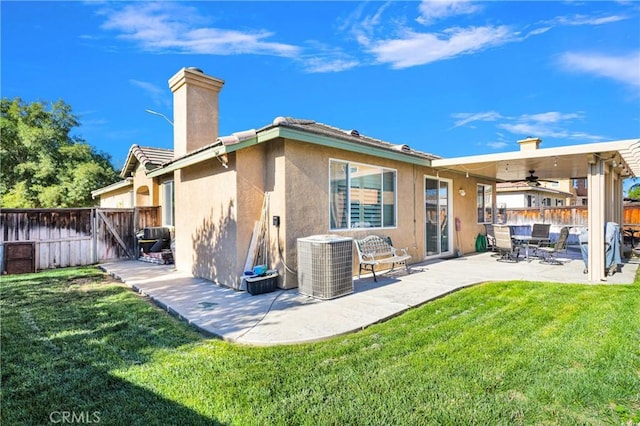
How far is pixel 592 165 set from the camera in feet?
24.2

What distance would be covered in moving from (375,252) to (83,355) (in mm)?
6023

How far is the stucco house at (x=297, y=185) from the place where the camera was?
22.2ft

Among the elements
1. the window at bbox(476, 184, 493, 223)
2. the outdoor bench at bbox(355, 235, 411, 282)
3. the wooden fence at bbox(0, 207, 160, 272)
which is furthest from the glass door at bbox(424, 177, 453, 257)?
the wooden fence at bbox(0, 207, 160, 272)

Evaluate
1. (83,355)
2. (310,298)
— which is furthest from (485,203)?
(83,355)

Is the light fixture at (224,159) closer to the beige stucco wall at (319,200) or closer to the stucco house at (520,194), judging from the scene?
the beige stucco wall at (319,200)

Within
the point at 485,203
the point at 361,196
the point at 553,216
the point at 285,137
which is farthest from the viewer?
the point at 553,216

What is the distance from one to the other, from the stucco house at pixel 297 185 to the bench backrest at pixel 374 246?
279 millimetres

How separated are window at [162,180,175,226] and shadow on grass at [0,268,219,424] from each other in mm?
5533

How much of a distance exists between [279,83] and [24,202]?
1916cm

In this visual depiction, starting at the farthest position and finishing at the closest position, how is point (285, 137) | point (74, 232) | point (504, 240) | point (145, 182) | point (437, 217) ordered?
point (145, 182)
point (74, 232)
point (437, 217)
point (504, 240)
point (285, 137)

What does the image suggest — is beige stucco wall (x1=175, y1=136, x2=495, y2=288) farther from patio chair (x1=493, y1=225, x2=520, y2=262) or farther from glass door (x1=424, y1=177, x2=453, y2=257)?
patio chair (x1=493, y1=225, x2=520, y2=262)

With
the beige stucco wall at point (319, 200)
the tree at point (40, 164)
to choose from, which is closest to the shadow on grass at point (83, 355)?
the beige stucco wall at point (319, 200)

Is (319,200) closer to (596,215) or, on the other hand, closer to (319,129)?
(319,129)

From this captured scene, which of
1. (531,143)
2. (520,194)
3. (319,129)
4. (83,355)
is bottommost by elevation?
(83,355)
